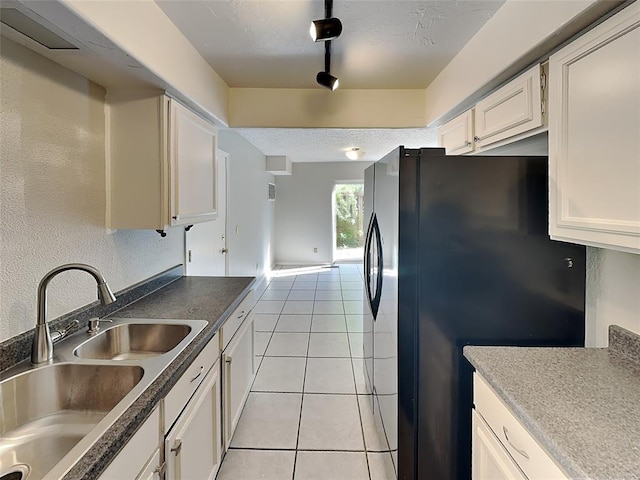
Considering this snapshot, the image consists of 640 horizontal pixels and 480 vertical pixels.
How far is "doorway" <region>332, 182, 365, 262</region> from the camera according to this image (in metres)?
8.16

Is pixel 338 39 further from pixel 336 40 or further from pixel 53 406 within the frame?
pixel 53 406

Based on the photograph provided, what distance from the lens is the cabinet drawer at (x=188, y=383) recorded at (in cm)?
120

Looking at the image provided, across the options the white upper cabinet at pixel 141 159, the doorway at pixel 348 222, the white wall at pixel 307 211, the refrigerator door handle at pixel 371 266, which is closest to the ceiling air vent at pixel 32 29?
the white upper cabinet at pixel 141 159

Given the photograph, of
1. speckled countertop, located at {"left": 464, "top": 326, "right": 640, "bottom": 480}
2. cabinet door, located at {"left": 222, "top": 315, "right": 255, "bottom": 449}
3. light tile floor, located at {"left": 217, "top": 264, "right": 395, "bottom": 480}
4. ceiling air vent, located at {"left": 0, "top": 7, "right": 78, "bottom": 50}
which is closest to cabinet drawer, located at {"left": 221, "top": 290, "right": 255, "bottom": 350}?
cabinet door, located at {"left": 222, "top": 315, "right": 255, "bottom": 449}

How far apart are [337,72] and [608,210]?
200cm

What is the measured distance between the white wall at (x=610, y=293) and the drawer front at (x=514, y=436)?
0.61 meters

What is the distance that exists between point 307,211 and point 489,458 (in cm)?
703

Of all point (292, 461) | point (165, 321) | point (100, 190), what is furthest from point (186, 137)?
point (292, 461)

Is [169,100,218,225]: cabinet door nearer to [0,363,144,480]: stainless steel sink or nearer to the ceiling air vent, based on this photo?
the ceiling air vent

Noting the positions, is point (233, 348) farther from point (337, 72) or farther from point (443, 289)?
point (337, 72)

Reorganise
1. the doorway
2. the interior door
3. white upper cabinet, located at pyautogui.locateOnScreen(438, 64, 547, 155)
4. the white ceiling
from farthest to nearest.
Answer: the doorway < the interior door < the white ceiling < white upper cabinet, located at pyautogui.locateOnScreen(438, 64, 547, 155)

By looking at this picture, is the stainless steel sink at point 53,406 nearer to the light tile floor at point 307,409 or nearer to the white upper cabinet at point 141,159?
the white upper cabinet at point 141,159

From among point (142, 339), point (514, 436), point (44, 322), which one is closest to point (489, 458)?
point (514, 436)

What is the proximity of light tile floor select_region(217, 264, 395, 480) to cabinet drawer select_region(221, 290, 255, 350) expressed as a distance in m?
0.68
